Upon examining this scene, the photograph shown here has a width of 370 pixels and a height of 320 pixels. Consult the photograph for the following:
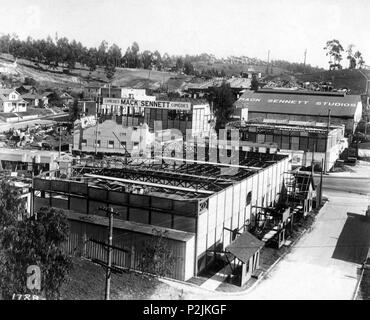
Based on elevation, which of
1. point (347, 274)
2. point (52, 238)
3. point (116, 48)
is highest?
point (116, 48)

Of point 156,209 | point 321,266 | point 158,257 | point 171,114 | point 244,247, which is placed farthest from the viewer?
point 171,114

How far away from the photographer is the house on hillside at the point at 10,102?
70625 mm

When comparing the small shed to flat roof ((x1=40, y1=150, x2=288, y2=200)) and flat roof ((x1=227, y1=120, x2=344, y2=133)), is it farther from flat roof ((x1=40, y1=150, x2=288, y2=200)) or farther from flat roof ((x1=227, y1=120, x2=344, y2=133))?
flat roof ((x1=227, y1=120, x2=344, y2=133))

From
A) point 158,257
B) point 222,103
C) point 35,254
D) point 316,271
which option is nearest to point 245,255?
point 158,257

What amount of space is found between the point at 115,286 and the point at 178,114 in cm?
4228

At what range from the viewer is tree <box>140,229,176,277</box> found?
674 inches

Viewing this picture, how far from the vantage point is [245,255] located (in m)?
17.9

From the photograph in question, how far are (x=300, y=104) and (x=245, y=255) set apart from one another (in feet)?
174

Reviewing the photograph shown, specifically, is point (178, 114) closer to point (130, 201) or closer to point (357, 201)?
point (357, 201)

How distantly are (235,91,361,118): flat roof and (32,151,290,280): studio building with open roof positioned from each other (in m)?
43.2

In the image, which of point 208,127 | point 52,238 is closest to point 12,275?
point 52,238

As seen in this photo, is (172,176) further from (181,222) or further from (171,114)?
(171,114)

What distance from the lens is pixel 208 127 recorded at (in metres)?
61.3

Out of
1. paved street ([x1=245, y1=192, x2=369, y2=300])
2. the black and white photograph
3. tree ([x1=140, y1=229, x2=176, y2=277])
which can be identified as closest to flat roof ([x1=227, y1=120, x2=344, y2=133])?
the black and white photograph
